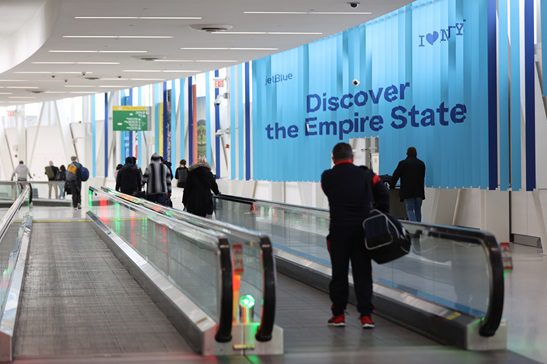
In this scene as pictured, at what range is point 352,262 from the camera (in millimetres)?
8531

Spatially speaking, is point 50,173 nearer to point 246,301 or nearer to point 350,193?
point 350,193

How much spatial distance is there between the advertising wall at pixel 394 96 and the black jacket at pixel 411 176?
26.3 inches

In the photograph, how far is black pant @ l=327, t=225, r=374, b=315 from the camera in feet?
27.6

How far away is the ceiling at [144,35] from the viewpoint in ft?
57.5

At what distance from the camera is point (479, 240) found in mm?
7539

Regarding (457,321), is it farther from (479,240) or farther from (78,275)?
(78,275)

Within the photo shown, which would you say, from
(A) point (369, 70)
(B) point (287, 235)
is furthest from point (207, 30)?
(B) point (287, 235)

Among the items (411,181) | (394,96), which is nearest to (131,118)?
(394,96)

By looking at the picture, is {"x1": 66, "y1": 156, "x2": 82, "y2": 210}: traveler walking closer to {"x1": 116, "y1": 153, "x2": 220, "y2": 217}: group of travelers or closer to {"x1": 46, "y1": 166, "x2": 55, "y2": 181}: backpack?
{"x1": 116, "y1": 153, "x2": 220, "y2": 217}: group of travelers

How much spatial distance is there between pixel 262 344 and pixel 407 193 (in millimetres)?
10291

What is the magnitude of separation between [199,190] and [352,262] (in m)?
7.42

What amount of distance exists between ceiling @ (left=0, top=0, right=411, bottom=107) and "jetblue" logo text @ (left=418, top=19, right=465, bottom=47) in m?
1.02

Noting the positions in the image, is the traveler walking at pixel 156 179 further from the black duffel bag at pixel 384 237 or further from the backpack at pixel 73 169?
the backpack at pixel 73 169

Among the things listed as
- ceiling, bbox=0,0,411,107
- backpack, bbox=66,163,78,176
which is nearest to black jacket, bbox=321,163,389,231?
ceiling, bbox=0,0,411,107
